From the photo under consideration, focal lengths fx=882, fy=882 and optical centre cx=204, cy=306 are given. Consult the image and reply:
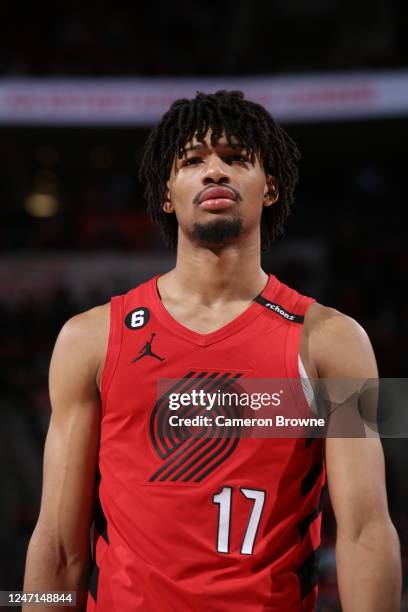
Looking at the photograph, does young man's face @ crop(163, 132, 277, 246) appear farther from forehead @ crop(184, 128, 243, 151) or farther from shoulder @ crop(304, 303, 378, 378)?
shoulder @ crop(304, 303, 378, 378)

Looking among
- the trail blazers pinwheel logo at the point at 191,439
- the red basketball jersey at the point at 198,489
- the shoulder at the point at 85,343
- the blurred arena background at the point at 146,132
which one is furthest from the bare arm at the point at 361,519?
the blurred arena background at the point at 146,132

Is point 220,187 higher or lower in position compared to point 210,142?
lower

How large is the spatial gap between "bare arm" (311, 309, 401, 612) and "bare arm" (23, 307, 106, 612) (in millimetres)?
614

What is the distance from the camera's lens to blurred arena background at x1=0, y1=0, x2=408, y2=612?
8820 millimetres

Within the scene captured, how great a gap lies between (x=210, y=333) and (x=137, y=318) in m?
0.20

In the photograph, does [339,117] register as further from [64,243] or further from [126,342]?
[126,342]

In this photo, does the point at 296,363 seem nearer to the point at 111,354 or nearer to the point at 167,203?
the point at 111,354

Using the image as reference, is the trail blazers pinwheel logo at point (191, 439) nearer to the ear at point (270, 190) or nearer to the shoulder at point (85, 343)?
the shoulder at point (85, 343)

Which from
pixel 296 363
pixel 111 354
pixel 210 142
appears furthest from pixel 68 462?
pixel 210 142

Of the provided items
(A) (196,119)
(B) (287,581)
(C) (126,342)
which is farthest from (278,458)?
(A) (196,119)

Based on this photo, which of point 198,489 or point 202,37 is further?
point 202,37

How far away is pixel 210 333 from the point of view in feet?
7.49

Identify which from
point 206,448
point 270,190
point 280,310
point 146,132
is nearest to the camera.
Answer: point 206,448

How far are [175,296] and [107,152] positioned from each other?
417 inches
